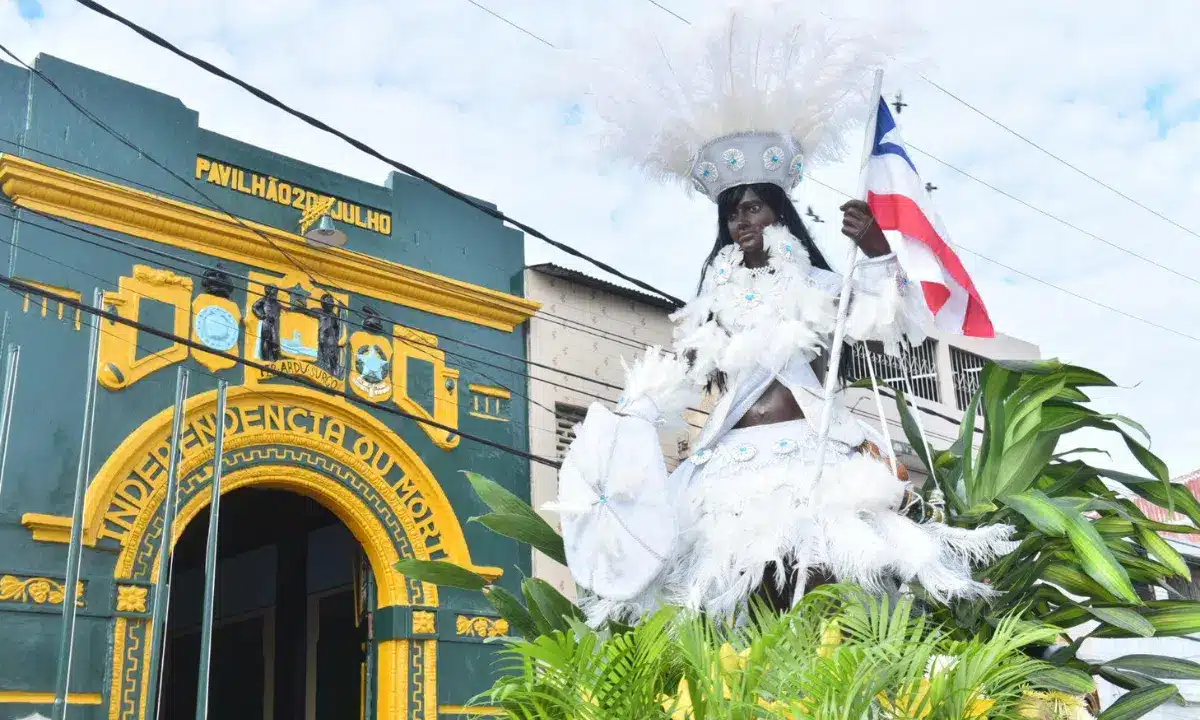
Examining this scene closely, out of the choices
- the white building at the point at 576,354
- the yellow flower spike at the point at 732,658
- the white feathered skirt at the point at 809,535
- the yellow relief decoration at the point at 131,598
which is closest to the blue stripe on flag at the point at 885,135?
the white feathered skirt at the point at 809,535

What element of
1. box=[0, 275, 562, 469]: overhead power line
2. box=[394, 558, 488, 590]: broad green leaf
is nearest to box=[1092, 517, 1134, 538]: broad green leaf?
box=[394, 558, 488, 590]: broad green leaf

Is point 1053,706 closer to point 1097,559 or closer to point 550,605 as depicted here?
point 1097,559

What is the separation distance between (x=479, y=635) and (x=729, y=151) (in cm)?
675

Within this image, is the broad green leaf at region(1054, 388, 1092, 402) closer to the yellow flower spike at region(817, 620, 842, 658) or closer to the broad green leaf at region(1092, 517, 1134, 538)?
the broad green leaf at region(1092, 517, 1134, 538)

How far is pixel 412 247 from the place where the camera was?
10.5 m

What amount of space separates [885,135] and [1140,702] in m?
1.87

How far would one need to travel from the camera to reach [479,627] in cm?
1002

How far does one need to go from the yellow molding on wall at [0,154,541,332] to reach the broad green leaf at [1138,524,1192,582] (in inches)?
279

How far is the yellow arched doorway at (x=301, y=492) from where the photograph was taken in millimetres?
8281

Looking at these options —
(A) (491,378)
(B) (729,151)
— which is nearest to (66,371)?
(A) (491,378)

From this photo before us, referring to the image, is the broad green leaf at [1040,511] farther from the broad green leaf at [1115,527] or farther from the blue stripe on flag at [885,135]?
the blue stripe on flag at [885,135]

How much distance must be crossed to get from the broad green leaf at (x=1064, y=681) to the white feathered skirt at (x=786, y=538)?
0.31m

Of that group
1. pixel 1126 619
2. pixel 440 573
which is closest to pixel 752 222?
pixel 440 573

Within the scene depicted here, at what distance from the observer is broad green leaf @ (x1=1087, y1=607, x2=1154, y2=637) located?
11.3 ft
